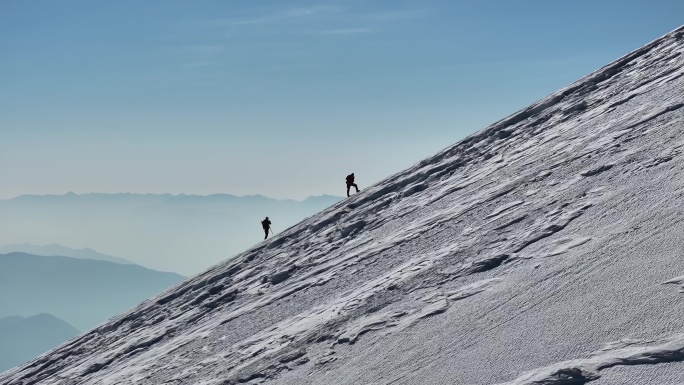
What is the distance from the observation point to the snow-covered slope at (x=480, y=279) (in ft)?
53.1

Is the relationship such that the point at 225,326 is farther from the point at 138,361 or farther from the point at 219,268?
the point at 219,268

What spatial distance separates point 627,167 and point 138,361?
22.6 metres

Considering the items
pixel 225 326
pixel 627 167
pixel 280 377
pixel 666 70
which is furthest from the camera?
pixel 666 70

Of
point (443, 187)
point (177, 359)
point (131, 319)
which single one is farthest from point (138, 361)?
point (443, 187)

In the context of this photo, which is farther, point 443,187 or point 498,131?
point 498,131

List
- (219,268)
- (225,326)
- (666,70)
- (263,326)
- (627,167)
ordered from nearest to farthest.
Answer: (627,167)
(263,326)
(225,326)
(666,70)
(219,268)

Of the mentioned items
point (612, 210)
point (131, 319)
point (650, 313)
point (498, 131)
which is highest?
point (498, 131)

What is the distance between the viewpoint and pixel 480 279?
21.1 metres

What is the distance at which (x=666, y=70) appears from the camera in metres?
31.8

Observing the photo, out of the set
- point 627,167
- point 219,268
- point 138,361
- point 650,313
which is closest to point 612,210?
point 627,167

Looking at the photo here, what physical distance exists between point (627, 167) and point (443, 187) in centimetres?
1069

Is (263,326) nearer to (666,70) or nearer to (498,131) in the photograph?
(498,131)

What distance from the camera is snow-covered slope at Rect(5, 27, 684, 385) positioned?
1617cm

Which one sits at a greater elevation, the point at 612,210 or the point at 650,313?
the point at 612,210
